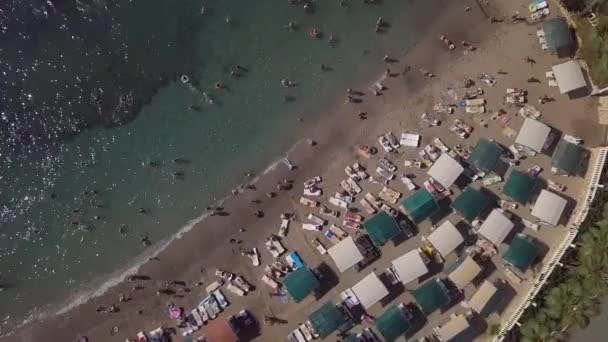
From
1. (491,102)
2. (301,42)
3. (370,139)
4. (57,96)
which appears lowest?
(491,102)

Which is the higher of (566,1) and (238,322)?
(566,1)

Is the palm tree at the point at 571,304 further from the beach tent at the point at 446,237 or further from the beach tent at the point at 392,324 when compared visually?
the beach tent at the point at 392,324

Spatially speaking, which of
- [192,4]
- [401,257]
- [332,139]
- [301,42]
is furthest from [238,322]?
[192,4]

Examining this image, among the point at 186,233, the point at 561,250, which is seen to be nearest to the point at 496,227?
the point at 561,250

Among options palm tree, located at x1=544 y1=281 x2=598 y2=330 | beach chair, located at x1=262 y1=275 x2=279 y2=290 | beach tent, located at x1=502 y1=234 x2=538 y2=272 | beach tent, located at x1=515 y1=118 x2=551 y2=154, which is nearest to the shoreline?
beach chair, located at x1=262 y1=275 x2=279 y2=290

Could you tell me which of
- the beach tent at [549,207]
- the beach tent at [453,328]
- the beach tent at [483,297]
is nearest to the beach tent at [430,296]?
the beach tent at [453,328]

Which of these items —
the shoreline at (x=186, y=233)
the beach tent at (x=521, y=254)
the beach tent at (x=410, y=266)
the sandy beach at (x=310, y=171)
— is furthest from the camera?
the shoreline at (x=186, y=233)

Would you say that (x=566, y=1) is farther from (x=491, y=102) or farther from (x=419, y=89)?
(x=419, y=89)
